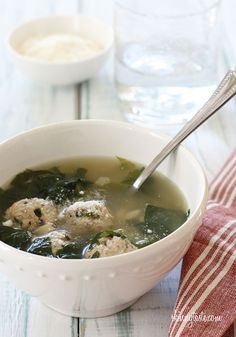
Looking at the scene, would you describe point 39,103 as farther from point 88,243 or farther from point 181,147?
point 88,243

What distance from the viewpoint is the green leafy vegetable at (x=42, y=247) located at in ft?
4.24

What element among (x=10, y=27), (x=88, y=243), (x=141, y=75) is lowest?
(x=10, y=27)

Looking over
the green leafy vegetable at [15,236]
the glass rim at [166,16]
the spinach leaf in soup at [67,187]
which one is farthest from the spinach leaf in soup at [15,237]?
the glass rim at [166,16]

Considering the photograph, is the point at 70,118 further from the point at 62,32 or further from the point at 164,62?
the point at 62,32

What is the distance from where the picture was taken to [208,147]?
78.2 inches

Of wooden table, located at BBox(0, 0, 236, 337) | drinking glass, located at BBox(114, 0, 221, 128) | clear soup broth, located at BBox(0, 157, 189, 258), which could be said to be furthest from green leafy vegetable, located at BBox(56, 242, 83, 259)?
drinking glass, located at BBox(114, 0, 221, 128)

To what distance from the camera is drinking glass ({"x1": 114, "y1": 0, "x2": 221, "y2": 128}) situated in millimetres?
2066

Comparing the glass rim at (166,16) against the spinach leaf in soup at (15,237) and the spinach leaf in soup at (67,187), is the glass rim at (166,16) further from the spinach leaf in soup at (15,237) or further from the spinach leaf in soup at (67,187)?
the spinach leaf in soup at (15,237)

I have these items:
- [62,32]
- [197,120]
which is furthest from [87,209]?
[62,32]

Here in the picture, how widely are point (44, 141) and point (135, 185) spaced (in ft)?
0.80

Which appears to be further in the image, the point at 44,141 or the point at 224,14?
the point at 224,14

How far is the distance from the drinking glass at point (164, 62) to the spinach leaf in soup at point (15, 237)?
2.69 ft

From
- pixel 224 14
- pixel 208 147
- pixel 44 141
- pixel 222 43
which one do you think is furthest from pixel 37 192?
pixel 224 14

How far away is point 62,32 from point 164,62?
1.59 ft
